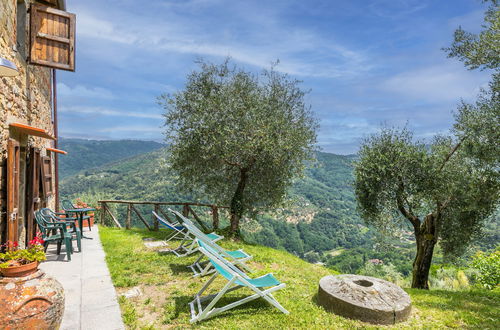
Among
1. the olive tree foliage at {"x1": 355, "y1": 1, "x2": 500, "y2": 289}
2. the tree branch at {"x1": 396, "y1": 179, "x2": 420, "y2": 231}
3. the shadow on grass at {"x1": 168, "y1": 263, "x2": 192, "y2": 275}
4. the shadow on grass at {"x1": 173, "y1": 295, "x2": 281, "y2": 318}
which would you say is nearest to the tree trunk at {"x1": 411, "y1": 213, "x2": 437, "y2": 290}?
the olive tree foliage at {"x1": 355, "y1": 1, "x2": 500, "y2": 289}

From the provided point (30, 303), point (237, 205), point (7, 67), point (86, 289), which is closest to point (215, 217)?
point (237, 205)

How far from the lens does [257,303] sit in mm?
4906

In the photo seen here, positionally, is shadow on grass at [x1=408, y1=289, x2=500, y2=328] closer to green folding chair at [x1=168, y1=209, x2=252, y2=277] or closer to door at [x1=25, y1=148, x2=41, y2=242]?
green folding chair at [x1=168, y1=209, x2=252, y2=277]

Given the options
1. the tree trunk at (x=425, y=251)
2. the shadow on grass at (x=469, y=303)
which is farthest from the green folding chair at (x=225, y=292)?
the tree trunk at (x=425, y=251)

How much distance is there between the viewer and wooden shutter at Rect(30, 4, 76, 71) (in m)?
6.51

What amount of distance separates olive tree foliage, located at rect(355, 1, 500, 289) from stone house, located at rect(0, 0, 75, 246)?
32.1 ft

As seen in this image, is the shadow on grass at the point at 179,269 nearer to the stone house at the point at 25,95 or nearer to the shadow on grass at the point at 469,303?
the stone house at the point at 25,95

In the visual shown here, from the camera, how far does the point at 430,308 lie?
5371 millimetres

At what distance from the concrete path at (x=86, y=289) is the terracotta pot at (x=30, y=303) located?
32.8 inches

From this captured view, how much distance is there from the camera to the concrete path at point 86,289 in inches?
155

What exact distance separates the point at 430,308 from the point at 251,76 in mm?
9459

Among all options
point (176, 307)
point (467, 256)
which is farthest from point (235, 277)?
point (467, 256)

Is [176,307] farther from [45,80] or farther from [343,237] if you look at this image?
[343,237]

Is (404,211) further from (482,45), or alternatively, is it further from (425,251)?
(482,45)
